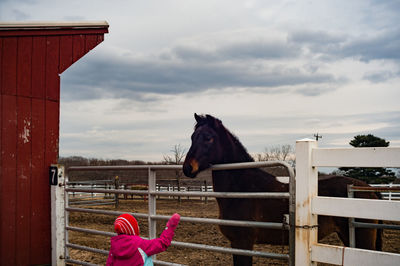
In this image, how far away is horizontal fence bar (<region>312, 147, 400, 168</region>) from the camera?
259cm

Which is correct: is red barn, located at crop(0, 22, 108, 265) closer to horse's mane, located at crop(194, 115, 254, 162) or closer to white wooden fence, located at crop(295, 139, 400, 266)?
horse's mane, located at crop(194, 115, 254, 162)

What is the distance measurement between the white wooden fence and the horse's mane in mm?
1510

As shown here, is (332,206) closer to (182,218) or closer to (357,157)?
(357,157)

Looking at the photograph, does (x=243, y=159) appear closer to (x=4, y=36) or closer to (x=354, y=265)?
(x=354, y=265)

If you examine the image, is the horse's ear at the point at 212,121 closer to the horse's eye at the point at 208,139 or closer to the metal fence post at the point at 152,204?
the horse's eye at the point at 208,139

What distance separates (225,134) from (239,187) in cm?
61

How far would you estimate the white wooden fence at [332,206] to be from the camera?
2580 millimetres

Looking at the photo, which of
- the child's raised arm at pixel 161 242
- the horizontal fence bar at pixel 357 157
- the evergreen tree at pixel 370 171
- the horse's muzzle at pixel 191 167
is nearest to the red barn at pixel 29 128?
the horse's muzzle at pixel 191 167

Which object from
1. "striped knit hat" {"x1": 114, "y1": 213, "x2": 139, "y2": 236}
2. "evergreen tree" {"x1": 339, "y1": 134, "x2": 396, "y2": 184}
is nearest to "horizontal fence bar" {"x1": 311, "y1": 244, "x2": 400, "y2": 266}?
"striped knit hat" {"x1": 114, "y1": 213, "x2": 139, "y2": 236}

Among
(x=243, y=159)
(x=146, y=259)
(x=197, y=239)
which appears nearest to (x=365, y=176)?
(x=197, y=239)

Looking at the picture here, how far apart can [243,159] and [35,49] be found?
300 centimetres

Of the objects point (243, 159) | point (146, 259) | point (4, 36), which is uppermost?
point (4, 36)

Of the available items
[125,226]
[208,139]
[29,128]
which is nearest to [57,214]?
[29,128]

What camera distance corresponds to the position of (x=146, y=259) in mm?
3023
